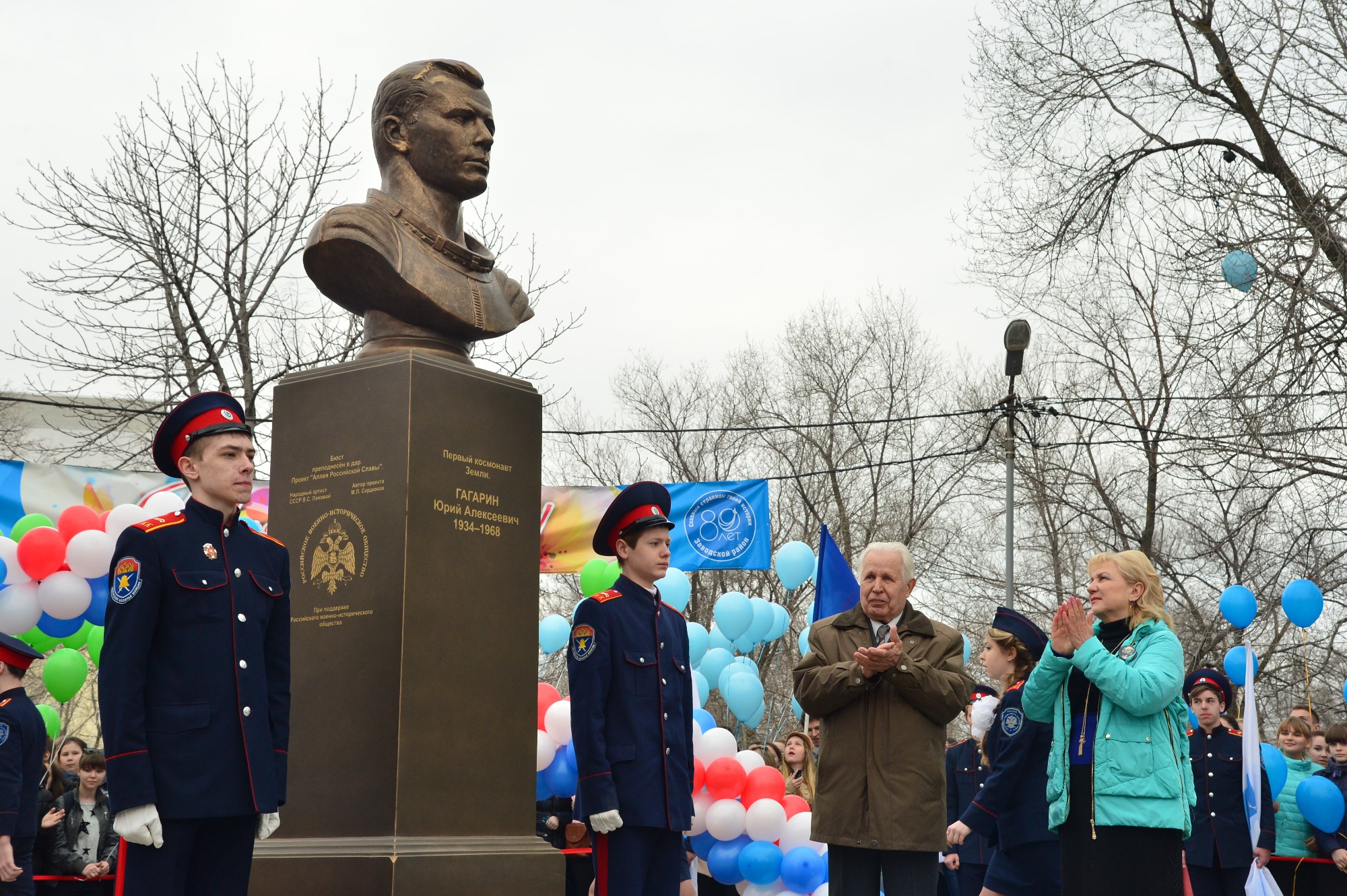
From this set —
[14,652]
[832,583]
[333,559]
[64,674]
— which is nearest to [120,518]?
[64,674]

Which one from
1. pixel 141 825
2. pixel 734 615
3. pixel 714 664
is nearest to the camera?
pixel 141 825

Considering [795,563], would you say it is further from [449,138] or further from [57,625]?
[449,138]

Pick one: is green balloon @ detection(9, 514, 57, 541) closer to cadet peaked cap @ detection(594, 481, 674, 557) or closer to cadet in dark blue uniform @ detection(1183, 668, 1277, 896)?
cadet peaked cap @ detection(594, 481, 674, 557)

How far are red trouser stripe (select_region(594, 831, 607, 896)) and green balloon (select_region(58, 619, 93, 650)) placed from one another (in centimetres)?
605

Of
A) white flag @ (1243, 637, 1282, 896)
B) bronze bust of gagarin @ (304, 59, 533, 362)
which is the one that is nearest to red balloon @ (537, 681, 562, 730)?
bronze bust of gagarin @ (304, 59, 533, 362)

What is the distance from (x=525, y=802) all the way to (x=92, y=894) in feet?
18.1

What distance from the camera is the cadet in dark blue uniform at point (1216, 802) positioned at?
28.6ft

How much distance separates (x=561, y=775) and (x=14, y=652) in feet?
10.7

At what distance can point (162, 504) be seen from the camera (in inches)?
401

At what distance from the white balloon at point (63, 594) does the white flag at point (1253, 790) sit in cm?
783

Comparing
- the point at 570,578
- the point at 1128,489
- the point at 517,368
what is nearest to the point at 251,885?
the point at 517,368

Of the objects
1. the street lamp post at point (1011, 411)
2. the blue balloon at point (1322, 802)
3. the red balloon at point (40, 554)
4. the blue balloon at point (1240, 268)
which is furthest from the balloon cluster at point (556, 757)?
the blue balloon at point (1240, 268)

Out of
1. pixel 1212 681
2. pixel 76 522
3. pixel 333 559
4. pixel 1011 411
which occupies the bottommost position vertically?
pixel 1212 681

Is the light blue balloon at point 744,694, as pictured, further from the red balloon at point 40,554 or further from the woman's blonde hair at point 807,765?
the red balloon at point 40,554
